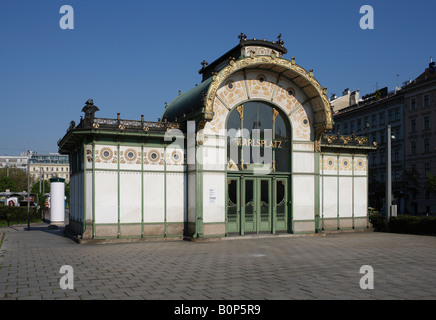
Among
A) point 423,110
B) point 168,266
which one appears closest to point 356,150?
point 168,266

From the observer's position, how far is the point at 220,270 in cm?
1228

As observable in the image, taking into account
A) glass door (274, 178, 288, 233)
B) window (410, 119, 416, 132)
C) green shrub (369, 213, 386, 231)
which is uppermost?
window (410, 119, 416, 132)

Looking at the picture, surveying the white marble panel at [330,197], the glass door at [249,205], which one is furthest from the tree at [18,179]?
the white marble panel at [330,197]

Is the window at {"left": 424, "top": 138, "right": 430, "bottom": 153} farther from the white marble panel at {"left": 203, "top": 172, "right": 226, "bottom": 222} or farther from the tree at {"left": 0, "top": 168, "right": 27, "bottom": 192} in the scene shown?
the tree at {"left": 0, "top": 168, "right": 27, "bottom": 192}

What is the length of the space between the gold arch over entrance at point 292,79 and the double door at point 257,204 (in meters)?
Answer: 3.64

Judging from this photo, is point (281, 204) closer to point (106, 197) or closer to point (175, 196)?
point (175, 196)

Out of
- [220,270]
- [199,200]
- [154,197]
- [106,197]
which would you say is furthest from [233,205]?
[220,270]

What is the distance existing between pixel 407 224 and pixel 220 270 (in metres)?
16.8

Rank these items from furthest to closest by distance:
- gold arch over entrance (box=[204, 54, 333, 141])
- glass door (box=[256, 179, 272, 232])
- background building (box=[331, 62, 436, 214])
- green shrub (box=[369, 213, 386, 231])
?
1. background building (box=[331, 62, 436, 214])
2. green shrub (box=[369, 213, 386, 231])
3. glass door (box=[256, 179, 272, 232])
4. gold arch over entrance (box=[204, 54, 333, 141])

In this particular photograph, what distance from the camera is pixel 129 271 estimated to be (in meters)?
12.1

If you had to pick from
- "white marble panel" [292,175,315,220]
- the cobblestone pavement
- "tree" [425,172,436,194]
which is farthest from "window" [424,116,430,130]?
the cobblestone pavement

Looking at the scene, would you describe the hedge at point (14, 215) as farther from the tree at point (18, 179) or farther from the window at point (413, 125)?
the tree at point (18, 179)

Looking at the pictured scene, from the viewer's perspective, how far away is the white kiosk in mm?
30672

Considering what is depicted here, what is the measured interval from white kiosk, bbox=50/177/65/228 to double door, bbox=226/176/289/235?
15.0m
